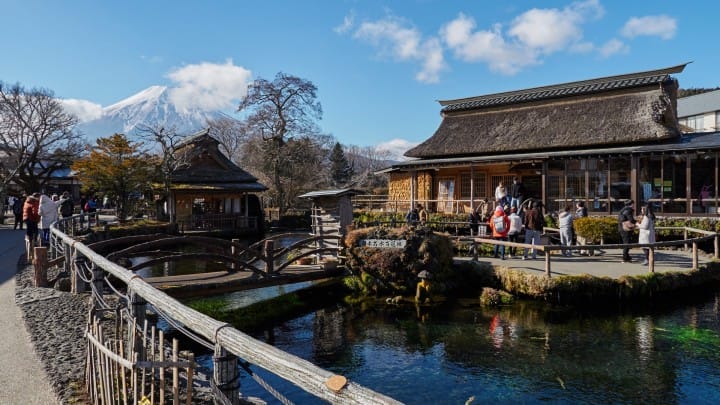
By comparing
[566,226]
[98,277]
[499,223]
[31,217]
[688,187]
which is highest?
[688,187]

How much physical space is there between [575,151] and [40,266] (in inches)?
804

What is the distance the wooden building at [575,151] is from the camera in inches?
770

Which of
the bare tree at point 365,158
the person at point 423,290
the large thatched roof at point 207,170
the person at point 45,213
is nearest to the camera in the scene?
the person at point 423,290

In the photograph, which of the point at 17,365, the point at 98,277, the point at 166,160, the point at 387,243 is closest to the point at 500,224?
the point at 387,243

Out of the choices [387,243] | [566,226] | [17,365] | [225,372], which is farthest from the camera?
[566,226]

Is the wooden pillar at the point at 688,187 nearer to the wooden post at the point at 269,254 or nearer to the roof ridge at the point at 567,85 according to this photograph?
the roof ridge at the point at 567,85

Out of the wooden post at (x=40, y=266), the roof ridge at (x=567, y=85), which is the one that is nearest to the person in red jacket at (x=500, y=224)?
the wooden post at (x=40, y=266)

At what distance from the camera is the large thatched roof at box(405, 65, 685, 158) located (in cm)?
2159

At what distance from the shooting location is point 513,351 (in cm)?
851

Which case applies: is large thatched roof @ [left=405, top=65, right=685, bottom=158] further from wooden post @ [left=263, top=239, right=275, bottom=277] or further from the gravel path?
the gravel path

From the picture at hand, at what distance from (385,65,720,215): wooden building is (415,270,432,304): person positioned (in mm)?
10798

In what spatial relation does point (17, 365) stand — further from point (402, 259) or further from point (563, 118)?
point (563, 118)

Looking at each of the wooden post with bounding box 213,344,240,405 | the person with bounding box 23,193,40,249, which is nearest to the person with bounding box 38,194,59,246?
the person with bounding box 23,193,40,249

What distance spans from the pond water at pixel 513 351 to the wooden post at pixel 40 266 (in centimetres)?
378
